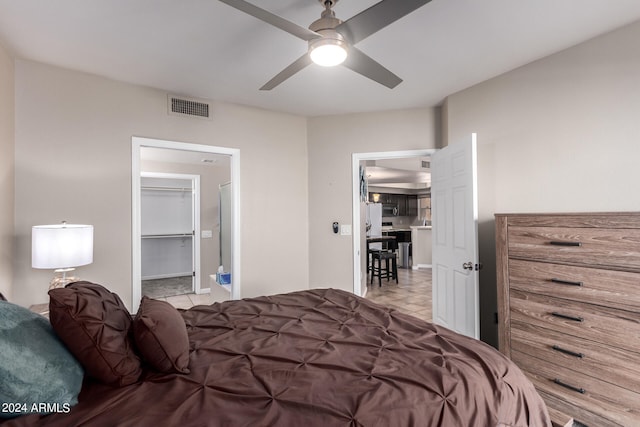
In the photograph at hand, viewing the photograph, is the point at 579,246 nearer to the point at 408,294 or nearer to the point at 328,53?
the point at 328,53

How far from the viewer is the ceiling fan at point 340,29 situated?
135 centimetres

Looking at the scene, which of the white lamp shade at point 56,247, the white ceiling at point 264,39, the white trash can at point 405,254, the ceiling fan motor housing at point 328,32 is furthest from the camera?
the white trash can at point 405,254

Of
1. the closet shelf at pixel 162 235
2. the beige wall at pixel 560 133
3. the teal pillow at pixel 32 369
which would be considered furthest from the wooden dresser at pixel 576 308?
the closet shelf at pixel 162 235

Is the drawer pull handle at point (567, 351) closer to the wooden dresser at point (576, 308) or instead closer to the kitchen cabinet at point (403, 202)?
the wooden dresser at point (576, 308)

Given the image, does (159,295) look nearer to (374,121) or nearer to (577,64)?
(374,121)

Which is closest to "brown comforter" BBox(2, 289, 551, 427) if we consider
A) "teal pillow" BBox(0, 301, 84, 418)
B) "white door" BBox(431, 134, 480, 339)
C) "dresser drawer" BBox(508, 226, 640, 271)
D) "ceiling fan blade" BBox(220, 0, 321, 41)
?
"teal pillow" BBox(0, 301, 84, 418)

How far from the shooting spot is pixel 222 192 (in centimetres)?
505

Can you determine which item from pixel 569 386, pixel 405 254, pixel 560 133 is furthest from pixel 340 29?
pixel 405 254

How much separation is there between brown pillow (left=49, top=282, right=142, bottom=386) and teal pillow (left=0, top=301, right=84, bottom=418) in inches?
1.7

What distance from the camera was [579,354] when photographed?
193 centimetres

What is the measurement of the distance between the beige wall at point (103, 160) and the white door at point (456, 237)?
6.01 feet

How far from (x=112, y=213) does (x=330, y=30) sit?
242 centimetres

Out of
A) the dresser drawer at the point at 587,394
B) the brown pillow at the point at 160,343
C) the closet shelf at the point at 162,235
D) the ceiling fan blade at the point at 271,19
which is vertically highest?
the ceiling fan blade at the point at 271,19

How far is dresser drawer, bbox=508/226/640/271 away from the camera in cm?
174
